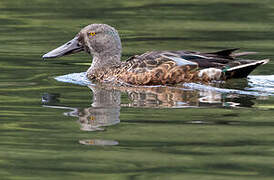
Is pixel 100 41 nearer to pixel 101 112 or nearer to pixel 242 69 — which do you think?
pixel 242 69

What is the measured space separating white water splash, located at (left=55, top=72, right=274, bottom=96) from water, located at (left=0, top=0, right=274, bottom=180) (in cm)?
1

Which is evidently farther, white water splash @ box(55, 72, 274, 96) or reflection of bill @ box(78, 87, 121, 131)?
Result: white water splash @ box(55, 72, 274, 96)

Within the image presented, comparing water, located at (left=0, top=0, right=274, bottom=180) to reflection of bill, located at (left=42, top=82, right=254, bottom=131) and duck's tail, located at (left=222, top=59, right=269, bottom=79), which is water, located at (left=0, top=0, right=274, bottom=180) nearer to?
reflection of bill, located at (left=42, top=82, right=254, bottom=131)

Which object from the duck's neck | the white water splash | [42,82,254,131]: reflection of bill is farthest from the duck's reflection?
the duck's neck

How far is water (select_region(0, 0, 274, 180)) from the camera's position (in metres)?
6.10

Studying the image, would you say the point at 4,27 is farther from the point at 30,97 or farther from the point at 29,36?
the point at 30,97

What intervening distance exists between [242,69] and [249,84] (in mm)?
254

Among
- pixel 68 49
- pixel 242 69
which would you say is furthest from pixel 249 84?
pixel 68 49

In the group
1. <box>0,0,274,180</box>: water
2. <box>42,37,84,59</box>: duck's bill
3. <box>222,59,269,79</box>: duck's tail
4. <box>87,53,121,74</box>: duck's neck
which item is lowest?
<box>0,0,274,180</box>: water

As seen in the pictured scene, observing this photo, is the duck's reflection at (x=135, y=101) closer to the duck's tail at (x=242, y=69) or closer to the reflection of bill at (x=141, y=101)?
the reflection of bill at (x=141, y=101)

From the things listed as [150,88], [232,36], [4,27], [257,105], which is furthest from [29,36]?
[257,105]

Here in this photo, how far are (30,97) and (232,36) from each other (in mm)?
6542

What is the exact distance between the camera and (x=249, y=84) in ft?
33.4

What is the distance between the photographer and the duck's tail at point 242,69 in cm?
1010
